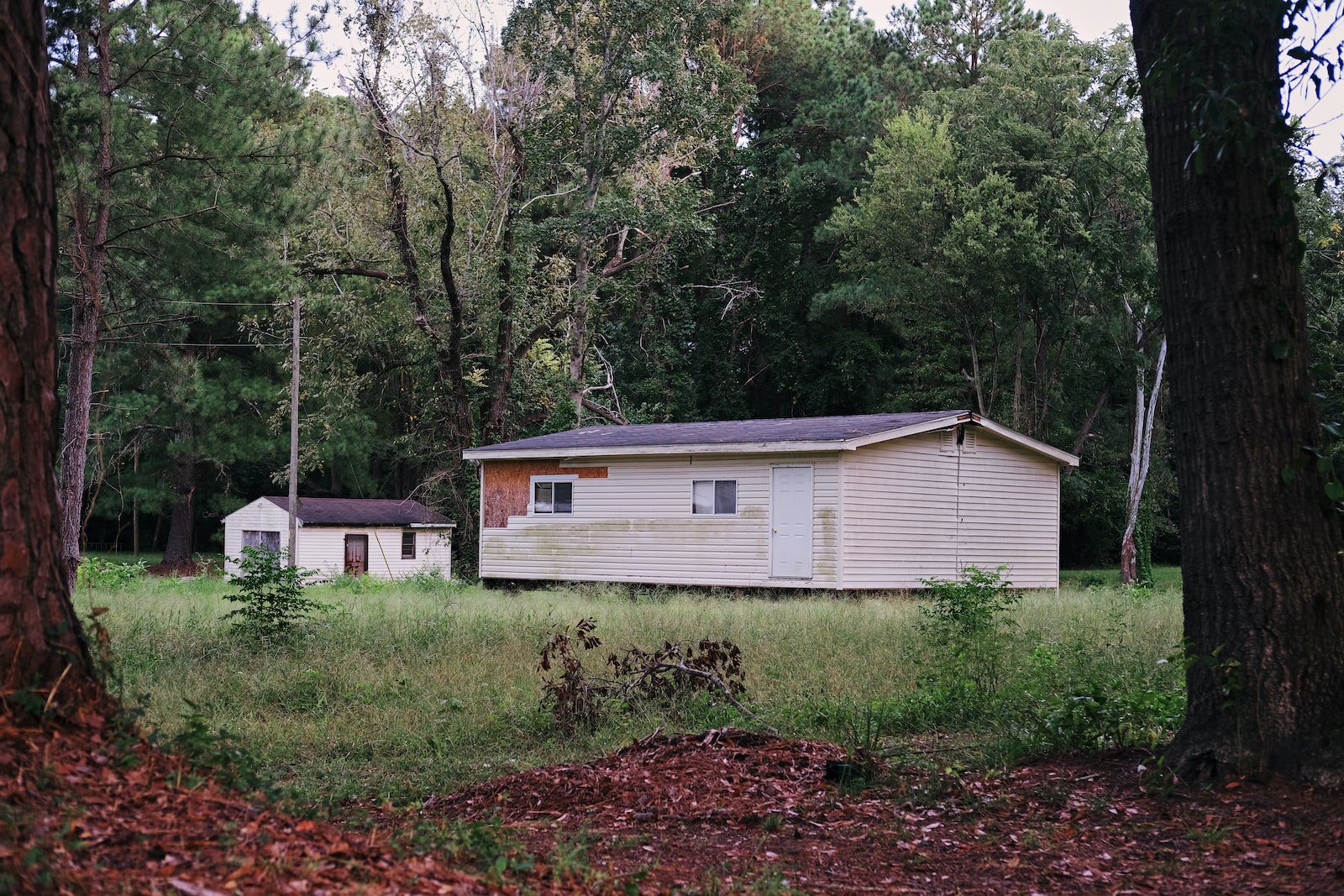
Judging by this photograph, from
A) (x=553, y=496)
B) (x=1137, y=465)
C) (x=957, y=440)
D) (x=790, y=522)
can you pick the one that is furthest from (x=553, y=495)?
(x=1137, y=465)

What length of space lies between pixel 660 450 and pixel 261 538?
17508 millimetres

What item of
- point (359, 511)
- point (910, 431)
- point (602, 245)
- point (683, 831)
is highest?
point (602, 245)

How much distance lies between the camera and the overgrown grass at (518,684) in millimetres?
7098

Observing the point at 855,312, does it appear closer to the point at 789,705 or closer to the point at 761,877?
the point at 789,705

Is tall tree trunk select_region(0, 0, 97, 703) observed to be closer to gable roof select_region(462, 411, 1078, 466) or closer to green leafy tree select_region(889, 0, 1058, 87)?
gable roof select_region(462, 411, 1078, 466)

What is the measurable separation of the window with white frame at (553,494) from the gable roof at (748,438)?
0.52 m

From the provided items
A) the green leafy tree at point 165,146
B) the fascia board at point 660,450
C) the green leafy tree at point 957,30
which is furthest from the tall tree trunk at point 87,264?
the green leafy tree at point 957,30

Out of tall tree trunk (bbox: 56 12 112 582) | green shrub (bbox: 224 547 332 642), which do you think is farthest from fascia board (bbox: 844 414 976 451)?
tall tree trunk (bbox: 56 12 112 582)

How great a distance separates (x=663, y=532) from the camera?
21391 millimetres

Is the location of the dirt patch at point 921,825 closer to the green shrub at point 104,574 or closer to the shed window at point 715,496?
the shed window at point 715,496

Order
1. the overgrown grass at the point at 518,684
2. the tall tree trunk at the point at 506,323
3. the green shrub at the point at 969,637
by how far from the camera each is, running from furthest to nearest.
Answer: the tall tree trunk at the point at 506,323 → the green shrub at the point at 969,637 → the overgrown grass at the point at 518,684

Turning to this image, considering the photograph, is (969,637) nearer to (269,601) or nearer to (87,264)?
(269,601)

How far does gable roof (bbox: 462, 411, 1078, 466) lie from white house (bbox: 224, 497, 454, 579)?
8.99m

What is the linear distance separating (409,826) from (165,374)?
883 inches
